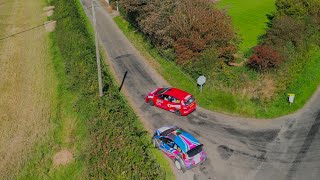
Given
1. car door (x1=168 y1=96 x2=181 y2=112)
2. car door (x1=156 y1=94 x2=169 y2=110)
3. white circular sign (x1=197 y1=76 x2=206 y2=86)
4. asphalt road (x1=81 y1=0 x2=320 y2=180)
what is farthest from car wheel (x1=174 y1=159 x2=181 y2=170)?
white circular sign (x1=197 y1=76 x2=206 y2=86)

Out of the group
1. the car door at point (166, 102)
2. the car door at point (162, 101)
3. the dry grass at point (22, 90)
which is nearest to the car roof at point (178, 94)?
the car door at point (166, 102)

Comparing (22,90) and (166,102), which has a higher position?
(166,102)

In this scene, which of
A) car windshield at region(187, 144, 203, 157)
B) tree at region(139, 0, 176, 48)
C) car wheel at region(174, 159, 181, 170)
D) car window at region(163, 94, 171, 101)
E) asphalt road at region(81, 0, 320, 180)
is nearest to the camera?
car windshield at region(187, 144, 203, 157)

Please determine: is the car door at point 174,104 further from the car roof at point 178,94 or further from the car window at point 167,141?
the car window at point 167,141

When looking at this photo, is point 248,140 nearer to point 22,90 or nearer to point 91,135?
point 91,135

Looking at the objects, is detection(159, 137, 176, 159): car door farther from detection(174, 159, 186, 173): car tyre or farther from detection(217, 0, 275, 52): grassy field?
detection(217, 0, 275, 52): grassy field

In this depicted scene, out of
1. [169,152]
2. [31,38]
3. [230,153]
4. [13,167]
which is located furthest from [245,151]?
[31,38]

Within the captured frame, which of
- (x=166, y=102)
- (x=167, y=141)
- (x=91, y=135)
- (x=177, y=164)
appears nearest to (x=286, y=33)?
(x=166, y=102)
